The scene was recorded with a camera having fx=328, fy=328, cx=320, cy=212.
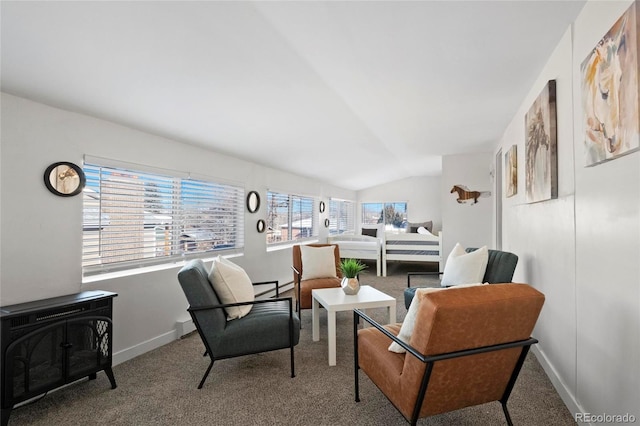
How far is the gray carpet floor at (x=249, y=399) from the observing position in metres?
1.95

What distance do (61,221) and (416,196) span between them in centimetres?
836

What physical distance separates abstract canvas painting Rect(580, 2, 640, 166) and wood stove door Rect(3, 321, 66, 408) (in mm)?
3145

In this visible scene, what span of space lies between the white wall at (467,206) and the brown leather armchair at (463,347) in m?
4.37

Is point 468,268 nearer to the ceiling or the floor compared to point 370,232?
nearer to the floor

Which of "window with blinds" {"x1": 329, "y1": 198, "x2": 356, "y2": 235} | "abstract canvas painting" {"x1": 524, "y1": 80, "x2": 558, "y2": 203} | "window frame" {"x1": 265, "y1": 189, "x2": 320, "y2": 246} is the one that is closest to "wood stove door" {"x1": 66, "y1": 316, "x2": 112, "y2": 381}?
"window frame" {"x1": 265, "y1": 189, "x2": 320, "y2": 246}

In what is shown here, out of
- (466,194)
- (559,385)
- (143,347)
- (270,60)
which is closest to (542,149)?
(559,385)

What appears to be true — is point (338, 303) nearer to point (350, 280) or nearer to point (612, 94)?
point (350, 280)

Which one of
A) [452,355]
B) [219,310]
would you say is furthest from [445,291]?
[219,310]

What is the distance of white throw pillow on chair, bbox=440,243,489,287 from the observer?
3.28m

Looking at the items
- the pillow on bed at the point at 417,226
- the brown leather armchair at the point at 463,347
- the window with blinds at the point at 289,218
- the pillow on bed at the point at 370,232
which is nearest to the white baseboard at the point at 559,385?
the brown leather armchair at the point at 463,347

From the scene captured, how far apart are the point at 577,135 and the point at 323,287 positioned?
104 inches

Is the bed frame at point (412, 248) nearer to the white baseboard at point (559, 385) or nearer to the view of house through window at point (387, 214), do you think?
the view of house through window at point (387, 214)

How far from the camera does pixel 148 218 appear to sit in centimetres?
324

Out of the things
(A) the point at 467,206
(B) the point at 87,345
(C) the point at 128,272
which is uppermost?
(A) the point at 467,206
